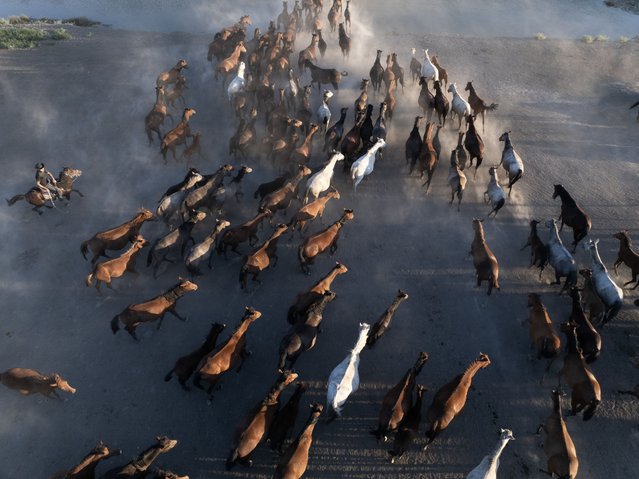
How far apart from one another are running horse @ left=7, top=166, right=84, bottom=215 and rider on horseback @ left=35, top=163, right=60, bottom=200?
58 mm

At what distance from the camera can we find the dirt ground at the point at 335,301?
7461mm

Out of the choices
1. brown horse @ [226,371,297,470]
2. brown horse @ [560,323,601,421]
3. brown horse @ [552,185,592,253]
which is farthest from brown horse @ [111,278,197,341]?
brown horse @ [552,185,592,253]

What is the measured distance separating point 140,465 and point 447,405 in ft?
16.0

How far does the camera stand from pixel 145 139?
1477cm

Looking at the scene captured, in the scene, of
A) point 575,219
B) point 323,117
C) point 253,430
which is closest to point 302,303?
point 253,430

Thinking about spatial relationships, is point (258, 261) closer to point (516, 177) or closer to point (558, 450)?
point (558, 450)

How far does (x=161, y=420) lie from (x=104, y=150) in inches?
390

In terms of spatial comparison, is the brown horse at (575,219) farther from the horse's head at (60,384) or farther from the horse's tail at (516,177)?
the horse's head at (60,384)

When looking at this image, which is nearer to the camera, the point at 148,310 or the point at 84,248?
the point at 148,310

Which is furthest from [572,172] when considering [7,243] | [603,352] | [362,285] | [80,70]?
[80,70]

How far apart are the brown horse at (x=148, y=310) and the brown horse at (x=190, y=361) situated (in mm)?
1249

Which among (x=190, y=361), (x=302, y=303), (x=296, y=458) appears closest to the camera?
(x=296, y=458)

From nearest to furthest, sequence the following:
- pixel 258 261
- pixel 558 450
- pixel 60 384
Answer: pixel 558 450, pixel 60 384, pixel 258 261

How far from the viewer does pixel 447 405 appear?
23.2 feet
